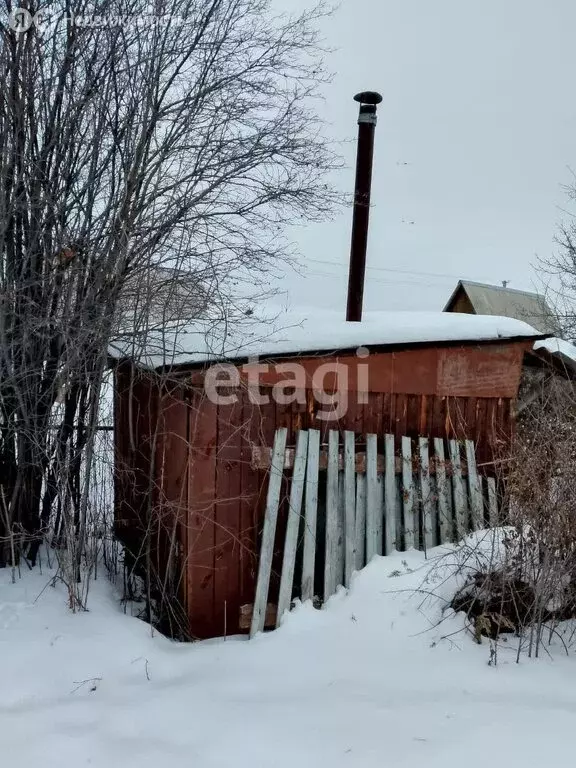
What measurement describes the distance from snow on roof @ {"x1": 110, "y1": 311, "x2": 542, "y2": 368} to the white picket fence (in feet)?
2.21

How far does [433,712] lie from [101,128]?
435cm

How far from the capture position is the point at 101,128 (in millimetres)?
4289

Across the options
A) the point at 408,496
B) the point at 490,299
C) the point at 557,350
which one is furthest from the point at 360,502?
the point at 490,299

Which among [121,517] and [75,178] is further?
[121,517]

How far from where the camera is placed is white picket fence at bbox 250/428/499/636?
3.94 m

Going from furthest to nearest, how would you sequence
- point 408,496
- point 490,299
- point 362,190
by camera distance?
point 490,299
point 362,190
point 408,496

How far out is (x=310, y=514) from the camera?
402 centimetres

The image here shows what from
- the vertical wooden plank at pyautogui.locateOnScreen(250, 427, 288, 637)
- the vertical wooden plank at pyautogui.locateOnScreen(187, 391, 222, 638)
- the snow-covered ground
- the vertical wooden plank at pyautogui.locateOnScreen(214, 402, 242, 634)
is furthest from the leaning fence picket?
the vertical wooden plank at pyautogui.locateOnScreen(187, 391, 222, 638)

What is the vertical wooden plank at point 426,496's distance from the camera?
4.27 metres

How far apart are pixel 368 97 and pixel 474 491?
4.20 m

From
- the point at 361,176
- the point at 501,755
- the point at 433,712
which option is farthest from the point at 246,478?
the point at 361,176

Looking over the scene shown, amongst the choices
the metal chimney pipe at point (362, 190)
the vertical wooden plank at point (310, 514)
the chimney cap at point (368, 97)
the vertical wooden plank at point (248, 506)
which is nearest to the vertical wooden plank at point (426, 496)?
the vertical wooden plank at point (310, 514)

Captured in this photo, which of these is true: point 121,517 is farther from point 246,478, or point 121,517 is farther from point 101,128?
point 101,128

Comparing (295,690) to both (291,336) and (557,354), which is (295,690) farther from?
(557,354)
